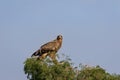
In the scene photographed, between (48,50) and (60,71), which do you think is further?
(48,50)

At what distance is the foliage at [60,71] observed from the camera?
2097 cm

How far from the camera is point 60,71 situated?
2102 cm

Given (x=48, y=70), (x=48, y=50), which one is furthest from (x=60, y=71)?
(x=48, y=50)

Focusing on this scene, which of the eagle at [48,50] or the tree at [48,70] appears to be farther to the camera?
the eagle at [48,50]

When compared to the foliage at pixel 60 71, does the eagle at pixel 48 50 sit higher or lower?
higher

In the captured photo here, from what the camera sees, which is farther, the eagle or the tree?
the eagle

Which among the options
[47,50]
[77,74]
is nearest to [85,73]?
[77,74]

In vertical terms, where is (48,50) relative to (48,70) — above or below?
above

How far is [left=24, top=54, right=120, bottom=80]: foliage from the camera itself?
21.0 meters

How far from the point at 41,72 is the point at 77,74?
171 centimetres

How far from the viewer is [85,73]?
2112 cm

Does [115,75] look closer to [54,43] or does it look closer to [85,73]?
[85,73]

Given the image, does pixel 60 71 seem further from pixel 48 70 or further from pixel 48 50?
pixel 48 50

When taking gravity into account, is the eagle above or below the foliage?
above
